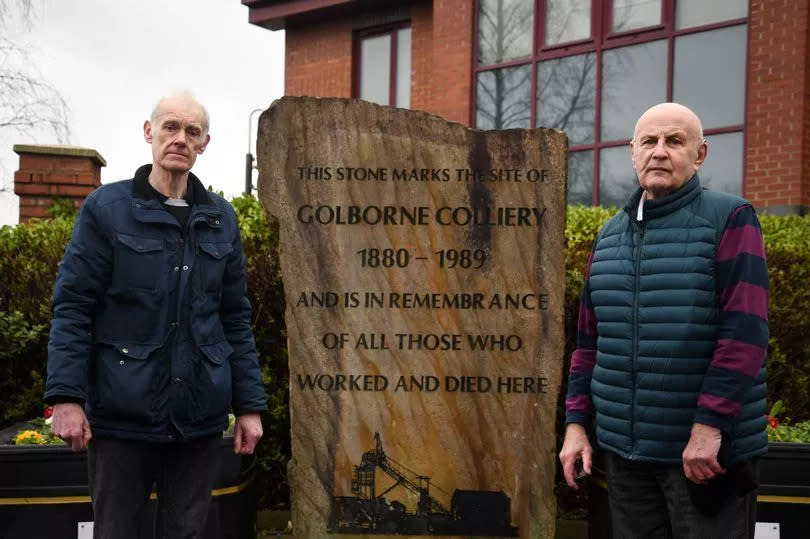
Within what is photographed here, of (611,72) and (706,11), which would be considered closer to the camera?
(706,11)

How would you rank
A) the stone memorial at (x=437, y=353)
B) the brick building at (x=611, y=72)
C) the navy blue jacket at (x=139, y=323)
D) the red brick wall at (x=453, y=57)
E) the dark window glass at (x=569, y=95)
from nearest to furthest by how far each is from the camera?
the navy blue jacket at (x=139, y=323)
the stone memorial at (x=437, y=353)
the brick building at (x=611, y=72)
the dark window glass at (x=569, y=95)
the red brick wall at (x=453, y=57)

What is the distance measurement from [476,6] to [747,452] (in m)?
10.8

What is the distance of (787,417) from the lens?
543cm

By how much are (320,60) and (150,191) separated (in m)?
12.6

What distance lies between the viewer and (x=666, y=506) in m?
3.18

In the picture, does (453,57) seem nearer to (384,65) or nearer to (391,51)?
(391,51)

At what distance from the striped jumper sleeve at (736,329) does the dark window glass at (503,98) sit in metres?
9.75

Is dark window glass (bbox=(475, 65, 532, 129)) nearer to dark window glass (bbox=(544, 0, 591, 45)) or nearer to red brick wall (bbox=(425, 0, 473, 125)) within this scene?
red brick wall (bbox=(425, 0, 473, 125))

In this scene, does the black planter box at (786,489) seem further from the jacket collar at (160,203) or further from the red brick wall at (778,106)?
the red brick wall at (778,106)

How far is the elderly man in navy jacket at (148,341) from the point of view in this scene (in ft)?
9.91

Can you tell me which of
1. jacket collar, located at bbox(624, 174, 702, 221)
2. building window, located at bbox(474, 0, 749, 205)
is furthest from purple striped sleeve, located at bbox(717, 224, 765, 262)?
building window, located at bbox(474, 0, 749, 205)

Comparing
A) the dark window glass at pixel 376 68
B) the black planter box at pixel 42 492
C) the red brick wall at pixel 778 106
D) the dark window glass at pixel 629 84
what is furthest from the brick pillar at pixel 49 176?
the red brick wall at pixel 778 106

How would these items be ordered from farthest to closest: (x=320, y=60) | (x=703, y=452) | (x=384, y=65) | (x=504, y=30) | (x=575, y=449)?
(x=320, y=60) < (x=384, y=65) < (x=504, y=30) < (x=575, y=449) < (x=703, y=452)

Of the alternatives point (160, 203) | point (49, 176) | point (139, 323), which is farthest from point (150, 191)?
point (49, 176)
